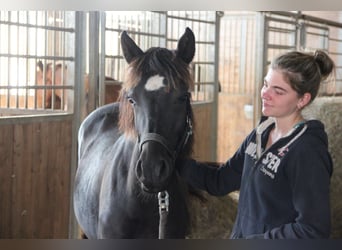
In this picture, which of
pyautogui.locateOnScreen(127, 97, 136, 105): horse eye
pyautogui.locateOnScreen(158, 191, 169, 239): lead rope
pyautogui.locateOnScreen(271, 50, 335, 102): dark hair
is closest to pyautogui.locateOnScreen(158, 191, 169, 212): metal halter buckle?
pyautogui.locateOnScreen(158, 191, 169, 239): lead rope

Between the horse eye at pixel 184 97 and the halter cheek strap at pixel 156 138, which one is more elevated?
the horse eye at pixel 184 97

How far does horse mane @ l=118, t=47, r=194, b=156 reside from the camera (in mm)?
1591

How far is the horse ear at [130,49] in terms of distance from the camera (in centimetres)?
161

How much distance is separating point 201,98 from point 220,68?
0.46 feet

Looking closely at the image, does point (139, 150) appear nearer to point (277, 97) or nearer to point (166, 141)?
point (166, 141)

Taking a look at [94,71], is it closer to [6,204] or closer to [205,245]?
[6,204]

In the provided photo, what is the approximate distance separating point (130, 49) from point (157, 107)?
8.3 inches

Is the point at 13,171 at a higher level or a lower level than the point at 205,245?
higher

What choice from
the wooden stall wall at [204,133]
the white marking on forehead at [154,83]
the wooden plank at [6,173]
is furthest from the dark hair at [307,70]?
the wooden plank at [6,173]

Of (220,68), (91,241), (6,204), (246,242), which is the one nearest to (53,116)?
(6,204)

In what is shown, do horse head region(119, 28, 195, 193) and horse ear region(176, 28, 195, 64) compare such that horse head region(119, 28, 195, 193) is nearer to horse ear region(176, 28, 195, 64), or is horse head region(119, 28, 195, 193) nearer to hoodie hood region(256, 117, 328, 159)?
horse ear region(176, 28, 195, 64)

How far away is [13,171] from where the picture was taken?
1657 millimetres

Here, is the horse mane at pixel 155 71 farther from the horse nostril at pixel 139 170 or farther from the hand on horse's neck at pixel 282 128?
the hand on horse's neck at pixel 282 128

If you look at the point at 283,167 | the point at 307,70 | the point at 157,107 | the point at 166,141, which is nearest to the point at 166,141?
the point at 166,141
